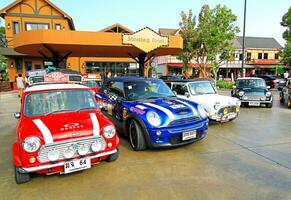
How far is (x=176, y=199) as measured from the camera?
10.1 ft

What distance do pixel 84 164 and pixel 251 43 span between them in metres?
49.2

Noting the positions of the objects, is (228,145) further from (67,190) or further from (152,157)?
(67,190)

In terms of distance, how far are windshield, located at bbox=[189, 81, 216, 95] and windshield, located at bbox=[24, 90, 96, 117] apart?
4304 millimetres

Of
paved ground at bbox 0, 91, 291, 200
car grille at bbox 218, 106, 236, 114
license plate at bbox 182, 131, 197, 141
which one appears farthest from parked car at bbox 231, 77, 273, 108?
license plate at bbox 182, 131, 197, 141

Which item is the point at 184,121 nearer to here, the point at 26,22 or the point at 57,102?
the point at 57,102

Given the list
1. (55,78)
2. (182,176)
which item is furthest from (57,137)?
(55,78)

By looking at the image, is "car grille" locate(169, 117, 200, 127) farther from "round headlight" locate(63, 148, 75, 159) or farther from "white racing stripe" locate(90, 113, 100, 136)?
"round headlight" locate(63, 148, 75, 159)

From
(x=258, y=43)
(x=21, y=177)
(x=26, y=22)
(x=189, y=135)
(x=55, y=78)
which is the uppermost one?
(x=258, y=43)

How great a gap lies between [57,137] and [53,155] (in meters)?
0.27

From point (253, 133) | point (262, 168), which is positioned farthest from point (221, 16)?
point (262, 168)

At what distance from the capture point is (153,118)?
4633mm

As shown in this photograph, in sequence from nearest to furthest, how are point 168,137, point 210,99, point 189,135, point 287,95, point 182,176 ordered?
point 182,176
point 168,137
point 189,135
point 210,99
point 287,95

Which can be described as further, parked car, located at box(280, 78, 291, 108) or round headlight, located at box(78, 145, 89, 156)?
parked car, located at box(280, 78, 291, 108)

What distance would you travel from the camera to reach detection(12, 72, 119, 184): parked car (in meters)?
3.29
